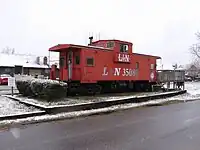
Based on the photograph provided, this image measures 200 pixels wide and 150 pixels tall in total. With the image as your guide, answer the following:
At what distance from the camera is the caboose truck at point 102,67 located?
56.1ft

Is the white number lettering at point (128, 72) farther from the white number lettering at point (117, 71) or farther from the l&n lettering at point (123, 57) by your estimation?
the l&n lettering at point (123, 57)

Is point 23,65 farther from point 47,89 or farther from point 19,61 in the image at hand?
point 47,89

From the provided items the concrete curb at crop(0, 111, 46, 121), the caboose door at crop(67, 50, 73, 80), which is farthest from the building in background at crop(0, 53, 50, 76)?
the concrete curb at crop(0, 111, 46, 121)

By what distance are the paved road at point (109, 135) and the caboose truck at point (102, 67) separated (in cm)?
704

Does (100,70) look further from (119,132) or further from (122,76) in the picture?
(119,132)

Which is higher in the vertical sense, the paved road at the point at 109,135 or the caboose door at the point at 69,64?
the caboose door at the point at 69,64

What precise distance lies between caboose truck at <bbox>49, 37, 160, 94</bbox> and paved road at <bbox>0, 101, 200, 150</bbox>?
23.1ft

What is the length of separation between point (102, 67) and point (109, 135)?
11.0 m

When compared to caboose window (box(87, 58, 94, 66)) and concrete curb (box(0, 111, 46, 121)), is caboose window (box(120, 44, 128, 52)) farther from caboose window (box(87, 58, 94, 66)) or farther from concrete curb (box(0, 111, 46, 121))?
concrete curb (box(0, 111, 46, 121))

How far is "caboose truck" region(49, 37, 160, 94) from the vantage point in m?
17.1

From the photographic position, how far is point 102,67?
18266 mm

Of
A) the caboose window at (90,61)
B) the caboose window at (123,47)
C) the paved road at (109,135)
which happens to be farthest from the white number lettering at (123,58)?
the paved road at (109,135)

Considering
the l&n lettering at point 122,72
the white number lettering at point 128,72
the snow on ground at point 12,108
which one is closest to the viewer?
the snow on ground at point 12,108

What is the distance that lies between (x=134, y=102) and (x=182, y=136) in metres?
8.30
